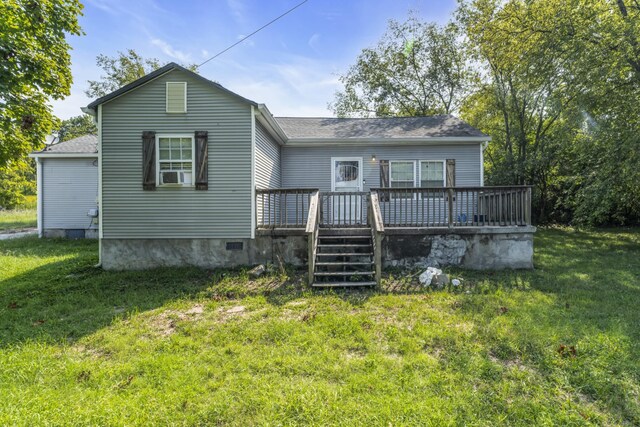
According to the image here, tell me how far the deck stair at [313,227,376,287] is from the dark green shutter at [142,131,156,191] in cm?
409

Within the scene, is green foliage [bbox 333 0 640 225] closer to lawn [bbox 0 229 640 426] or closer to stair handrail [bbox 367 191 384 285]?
lawn [bbox 0 229 640 426]

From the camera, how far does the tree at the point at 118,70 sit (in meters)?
19.9

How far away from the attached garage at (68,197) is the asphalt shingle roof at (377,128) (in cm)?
764

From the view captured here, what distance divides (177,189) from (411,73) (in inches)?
712

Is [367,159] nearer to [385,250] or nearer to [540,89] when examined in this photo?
[385,250]

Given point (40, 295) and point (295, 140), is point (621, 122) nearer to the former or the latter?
point (295, 140)

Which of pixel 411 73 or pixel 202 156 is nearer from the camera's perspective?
pixel 202 156

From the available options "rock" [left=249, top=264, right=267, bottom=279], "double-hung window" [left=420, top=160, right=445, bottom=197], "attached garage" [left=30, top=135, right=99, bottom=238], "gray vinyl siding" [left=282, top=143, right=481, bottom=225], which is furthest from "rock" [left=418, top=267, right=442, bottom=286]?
"attached garage" [left=30, top=135, right=99, bottom=238]

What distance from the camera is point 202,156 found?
719 cm

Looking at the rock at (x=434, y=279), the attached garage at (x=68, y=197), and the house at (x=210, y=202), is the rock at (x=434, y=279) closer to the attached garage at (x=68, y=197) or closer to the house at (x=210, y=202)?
the house at (x=210, y=202)

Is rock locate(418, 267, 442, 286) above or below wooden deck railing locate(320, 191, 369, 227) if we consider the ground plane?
below

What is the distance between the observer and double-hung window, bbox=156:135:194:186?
725cm

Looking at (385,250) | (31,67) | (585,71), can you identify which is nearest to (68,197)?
(31,67)

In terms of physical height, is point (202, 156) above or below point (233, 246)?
above
